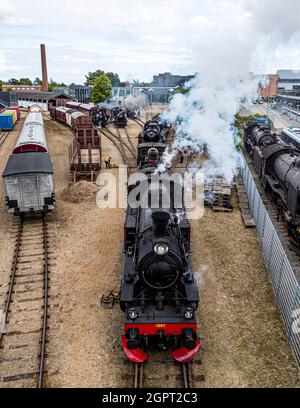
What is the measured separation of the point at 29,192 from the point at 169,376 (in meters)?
11.3

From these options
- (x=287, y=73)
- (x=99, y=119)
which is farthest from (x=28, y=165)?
(x=287, y=73)

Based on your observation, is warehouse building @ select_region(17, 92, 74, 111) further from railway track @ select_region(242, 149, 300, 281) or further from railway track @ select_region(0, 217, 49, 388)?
railway track @ select_region(0, 217, 49, 388)

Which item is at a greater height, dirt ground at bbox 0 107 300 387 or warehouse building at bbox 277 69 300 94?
warehouse building at bbox 277 69 300 94

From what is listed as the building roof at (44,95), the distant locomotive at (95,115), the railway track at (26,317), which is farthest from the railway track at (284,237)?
the building roof at (44,95)

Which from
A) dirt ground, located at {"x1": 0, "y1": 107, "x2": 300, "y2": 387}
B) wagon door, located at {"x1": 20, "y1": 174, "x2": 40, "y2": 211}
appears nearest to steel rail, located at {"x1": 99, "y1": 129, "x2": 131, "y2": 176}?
wagon door, located at {"x1": 20, "y1": 174, "x2": 40, "y2": 211}

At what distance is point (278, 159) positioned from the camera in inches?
772

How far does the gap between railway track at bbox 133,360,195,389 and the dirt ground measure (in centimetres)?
22

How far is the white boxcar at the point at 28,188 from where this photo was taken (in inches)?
645

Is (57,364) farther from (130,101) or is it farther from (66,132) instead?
(130,101)

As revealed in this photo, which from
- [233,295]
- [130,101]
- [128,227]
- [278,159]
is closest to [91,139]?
[278,159]

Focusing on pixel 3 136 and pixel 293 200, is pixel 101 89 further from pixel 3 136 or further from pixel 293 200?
pixel 293 200

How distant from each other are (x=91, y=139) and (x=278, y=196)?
44.0 feet

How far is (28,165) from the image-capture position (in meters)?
17.2

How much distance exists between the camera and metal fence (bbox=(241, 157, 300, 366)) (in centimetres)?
945
